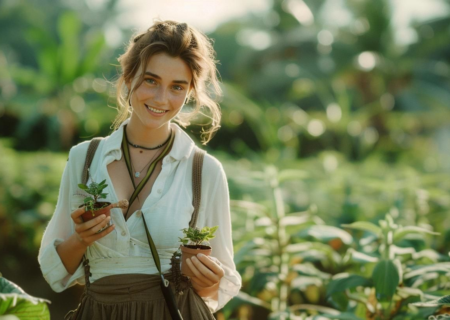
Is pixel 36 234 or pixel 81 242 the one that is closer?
pixel 81 242

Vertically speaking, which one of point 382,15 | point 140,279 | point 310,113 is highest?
point 382,15

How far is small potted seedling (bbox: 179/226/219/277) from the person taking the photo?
1896mm

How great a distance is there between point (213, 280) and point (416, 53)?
17.4 metres

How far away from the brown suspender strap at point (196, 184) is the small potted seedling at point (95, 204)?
0.33m

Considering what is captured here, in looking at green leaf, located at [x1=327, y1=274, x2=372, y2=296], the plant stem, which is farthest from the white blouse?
the plant stem

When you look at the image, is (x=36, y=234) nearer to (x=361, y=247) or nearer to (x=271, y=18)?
(x=361, y=247)

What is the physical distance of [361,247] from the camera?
3.47m

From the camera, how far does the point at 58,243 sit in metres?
2.06

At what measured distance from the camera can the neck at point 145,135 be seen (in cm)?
219

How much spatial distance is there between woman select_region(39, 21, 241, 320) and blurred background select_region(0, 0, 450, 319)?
0.27 meters

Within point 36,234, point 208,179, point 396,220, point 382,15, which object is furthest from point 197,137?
point 382,15

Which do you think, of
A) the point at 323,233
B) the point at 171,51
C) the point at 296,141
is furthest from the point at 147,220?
the point at 296,141

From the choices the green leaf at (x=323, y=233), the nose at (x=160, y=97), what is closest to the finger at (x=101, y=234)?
the nose at (x=160, y=97)

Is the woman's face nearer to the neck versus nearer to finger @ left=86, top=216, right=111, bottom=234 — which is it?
the neck
